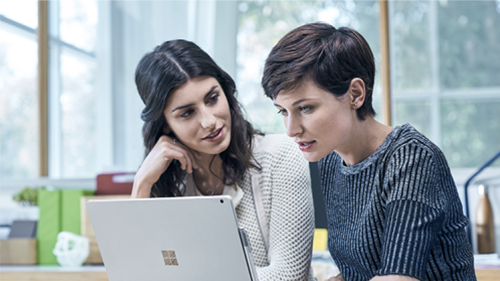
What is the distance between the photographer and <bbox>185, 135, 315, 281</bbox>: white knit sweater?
133 cm

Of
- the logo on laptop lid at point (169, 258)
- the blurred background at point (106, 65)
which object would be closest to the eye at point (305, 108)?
the logo on laptop lid at point (169, 258)

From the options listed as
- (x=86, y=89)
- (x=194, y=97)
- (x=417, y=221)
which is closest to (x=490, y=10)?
(x=86, y=89)

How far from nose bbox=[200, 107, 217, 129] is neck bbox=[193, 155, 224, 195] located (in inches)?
7.3

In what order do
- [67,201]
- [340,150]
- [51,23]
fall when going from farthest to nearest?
[51,23] → [67,201] → [340,150]

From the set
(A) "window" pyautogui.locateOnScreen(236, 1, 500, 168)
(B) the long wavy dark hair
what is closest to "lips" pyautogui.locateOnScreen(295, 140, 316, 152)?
(B) the long wavy dark hair

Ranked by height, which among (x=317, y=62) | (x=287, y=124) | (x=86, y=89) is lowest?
(x=287, y=124)

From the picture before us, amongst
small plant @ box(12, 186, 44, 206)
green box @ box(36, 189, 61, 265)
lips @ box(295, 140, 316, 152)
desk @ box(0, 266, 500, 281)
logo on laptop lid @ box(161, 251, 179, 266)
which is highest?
lips @ box(295, 140, 316, 152)

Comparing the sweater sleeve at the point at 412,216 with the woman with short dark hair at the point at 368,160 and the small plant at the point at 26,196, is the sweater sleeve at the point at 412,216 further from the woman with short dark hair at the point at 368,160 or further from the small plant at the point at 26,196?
→ the small plant at the point at 26,196

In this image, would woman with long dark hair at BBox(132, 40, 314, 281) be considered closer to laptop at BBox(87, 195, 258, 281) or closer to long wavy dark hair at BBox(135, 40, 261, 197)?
long wavy dark hair at BBox(135, 40, 261, 197)

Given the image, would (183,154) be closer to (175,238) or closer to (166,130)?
(166,130)

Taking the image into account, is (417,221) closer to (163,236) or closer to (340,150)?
(340,150)

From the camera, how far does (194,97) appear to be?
1469mm

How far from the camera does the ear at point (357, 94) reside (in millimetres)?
1044

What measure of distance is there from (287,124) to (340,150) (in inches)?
6.4
